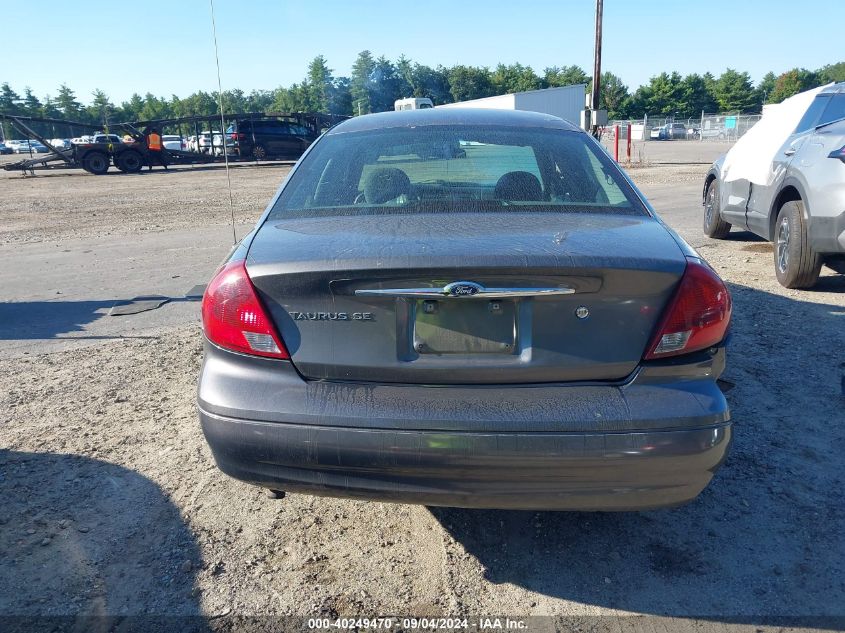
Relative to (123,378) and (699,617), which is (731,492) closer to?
(699,617)

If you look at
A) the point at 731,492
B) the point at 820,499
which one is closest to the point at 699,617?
the point at 731,492

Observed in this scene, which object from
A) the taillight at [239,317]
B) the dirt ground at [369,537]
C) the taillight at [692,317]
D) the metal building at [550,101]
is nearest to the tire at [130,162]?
the metal building at [550,101]

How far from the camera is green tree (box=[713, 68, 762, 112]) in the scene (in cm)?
9538

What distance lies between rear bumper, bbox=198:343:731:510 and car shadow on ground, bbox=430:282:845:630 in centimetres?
45

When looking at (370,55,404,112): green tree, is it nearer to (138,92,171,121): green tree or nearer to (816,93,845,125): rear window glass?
(138,92,171,121): green tree

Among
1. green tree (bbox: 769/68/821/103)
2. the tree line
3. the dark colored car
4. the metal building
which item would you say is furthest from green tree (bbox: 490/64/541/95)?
the dark colored car

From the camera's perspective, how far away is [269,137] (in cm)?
3006

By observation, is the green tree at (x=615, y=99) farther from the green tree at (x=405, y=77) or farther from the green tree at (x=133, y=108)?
the green tree at (x=133, y=108)

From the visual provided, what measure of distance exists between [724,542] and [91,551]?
2478mm

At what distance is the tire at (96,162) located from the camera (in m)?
27.4

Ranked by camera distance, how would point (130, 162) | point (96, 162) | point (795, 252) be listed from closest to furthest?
point (795, 252) → point (96, 162) → point (130, 162)

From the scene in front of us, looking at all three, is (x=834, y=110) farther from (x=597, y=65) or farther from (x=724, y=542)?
(x=597, y=65)

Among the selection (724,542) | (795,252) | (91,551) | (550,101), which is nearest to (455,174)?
(724,542)

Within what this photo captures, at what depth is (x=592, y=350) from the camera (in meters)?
2.09
